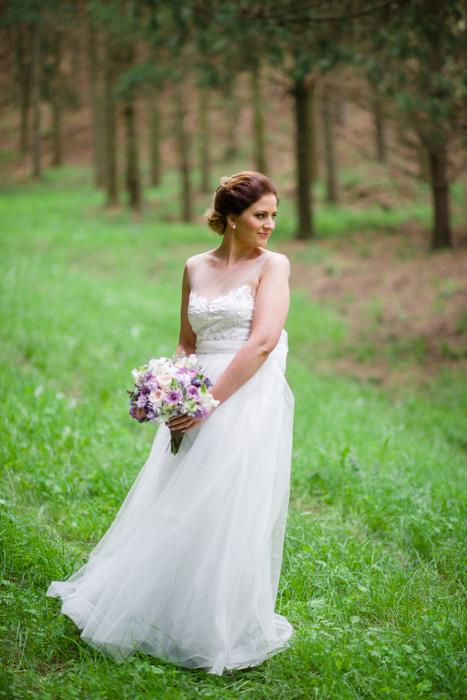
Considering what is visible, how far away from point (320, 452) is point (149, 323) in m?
5.15

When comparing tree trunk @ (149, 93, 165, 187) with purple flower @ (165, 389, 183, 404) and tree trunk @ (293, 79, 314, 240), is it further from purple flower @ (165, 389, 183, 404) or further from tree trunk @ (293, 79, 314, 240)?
purple flower @ (165, 389, 183, 404)

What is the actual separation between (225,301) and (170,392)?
2.14ft

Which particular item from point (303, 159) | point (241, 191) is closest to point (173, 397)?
point (241, 191)

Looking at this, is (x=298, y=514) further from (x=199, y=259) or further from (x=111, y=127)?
(x=111, y=127)

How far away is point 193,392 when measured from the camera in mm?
2811

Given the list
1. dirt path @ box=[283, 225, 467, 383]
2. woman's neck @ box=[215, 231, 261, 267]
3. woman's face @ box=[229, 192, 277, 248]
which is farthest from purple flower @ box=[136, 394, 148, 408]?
dirt path @ box=[283, 225, 467, 383]

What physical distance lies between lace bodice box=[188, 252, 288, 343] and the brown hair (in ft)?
1.02

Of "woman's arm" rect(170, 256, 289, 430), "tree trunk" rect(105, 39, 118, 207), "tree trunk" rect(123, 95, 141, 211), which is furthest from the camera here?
"tree trunk" rect(105, 39, 118, 207)

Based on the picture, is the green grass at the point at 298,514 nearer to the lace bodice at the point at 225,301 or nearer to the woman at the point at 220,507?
the woman at the point at 220,507

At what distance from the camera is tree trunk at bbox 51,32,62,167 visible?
103ft

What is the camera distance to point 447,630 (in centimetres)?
307

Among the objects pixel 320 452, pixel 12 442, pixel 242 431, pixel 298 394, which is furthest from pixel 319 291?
pixel 242 431

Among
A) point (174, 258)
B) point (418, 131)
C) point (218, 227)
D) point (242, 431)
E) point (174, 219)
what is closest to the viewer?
point (242, 431)

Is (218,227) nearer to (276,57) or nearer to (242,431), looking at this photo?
(242,431)
